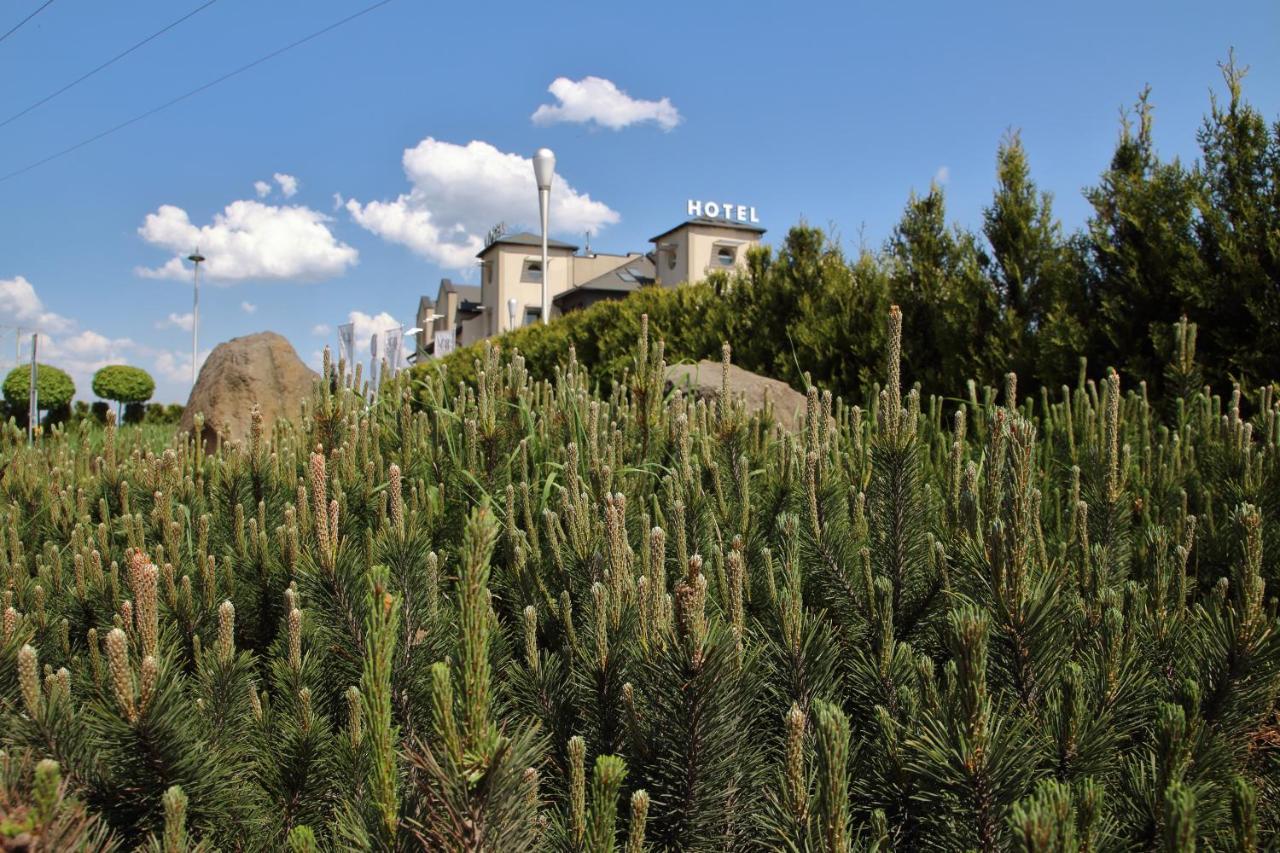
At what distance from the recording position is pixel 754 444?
3297 millimetres

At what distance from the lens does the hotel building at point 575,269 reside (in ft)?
177

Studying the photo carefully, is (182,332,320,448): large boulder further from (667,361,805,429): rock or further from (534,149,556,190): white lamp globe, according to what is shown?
(534,149,556,190): white lamp globe

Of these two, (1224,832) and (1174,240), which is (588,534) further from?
(1174,240)

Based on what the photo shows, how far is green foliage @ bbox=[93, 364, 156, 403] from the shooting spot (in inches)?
1191

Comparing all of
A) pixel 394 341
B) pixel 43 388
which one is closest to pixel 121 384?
pixel 43 388

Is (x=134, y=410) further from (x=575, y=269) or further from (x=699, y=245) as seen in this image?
(x=575, y=269)

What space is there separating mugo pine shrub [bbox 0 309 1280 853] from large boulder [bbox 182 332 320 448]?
28.3 feet

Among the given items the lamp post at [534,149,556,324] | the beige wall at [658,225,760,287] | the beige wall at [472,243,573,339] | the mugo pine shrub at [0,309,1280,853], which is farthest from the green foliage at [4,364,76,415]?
the beige wall at [472,243,573,339]

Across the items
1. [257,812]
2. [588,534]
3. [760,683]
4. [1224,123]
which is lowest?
[257,812]

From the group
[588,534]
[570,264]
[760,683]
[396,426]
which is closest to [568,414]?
[396,426]

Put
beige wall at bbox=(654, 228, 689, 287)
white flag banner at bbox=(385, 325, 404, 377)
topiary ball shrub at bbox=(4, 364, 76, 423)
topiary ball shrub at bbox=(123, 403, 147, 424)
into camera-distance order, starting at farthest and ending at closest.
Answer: beige wall at bbox=(654, 228, 689, 287)
topiary ball shrub at bbox=(123, 403, 147, 424)
topiary ball shrub at bbox=(4, 364, 76, 423)
white flag banner at bbox=(385, 325, 404, 377)

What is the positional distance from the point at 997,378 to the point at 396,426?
20.0 feet

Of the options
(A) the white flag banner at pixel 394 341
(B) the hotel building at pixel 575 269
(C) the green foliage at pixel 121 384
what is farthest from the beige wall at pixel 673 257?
(A) the white flag banner at pixel 394 341

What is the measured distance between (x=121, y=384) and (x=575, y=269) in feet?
124
